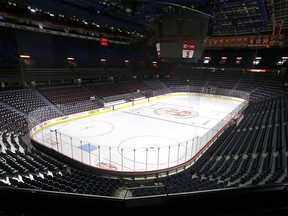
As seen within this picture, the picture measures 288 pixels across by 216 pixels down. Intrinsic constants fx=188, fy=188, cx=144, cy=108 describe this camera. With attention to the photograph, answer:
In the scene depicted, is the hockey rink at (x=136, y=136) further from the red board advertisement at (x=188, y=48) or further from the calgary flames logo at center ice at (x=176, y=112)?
the red board advertisement at (x=188, y=48)

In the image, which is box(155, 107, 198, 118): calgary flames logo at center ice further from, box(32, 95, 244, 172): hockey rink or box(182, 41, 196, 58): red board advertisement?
box(182, 41, 196, 58): red board advertisement

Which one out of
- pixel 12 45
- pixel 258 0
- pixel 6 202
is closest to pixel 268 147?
pixel 6 202

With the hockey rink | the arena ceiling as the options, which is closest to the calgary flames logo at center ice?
the hockey rink

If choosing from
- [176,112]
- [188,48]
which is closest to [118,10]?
[188,48]

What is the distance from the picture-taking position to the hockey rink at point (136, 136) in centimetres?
1041

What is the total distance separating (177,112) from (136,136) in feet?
31.0

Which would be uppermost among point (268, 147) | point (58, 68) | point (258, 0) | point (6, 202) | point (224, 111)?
point (258, 0)

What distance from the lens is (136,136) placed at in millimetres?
14258

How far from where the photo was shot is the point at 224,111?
22.8 meters

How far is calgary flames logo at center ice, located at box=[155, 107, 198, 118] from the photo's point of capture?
68.5 ft

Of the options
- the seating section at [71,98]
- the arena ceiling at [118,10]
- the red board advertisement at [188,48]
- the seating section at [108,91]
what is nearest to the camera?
the red board advertisement at [188,48]

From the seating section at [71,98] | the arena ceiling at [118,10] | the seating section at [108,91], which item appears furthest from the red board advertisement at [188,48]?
the seating section at [108,91]

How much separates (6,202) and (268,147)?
9.91 m

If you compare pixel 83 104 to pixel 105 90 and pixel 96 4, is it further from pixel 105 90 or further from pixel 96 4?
pixel 96 4
